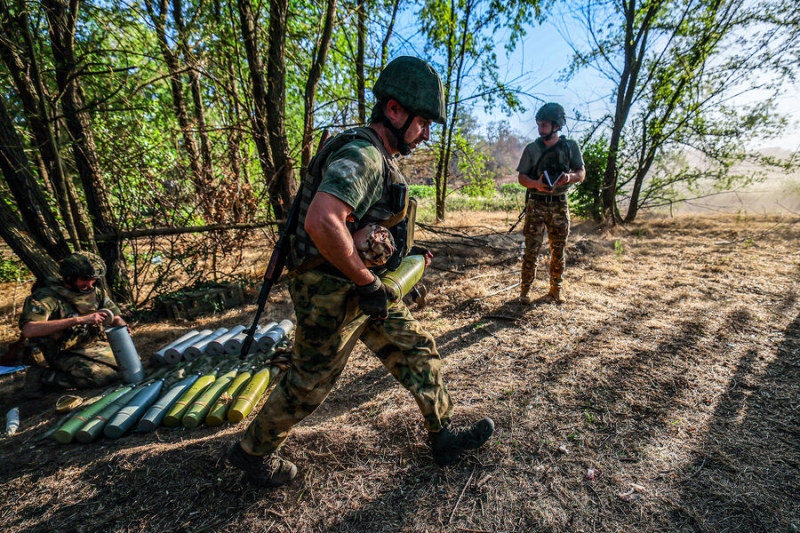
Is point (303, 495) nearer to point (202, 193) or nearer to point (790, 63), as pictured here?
point (202, 193)

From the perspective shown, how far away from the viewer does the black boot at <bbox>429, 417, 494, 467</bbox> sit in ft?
6.64

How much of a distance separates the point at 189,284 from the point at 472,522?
19.5 ft

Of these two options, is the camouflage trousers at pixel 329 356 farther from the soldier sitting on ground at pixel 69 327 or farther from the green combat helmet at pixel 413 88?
the soldier sitting on ground at pixel 69 327

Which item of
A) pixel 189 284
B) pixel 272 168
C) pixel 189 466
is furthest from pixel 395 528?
pixel 189 284

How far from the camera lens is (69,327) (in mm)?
3559

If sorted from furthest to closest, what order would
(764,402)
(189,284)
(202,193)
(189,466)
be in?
(189,284) < (202,193) < (764,402) < (189,466)

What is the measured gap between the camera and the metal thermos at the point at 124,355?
11.2 ft

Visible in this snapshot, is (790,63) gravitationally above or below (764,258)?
above

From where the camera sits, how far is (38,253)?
12.8ft

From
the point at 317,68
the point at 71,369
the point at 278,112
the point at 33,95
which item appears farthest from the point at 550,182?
the point at 33,95

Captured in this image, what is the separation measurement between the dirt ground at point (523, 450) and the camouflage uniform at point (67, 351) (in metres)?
0.18

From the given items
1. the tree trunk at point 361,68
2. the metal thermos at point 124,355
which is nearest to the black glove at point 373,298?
the metal thermos at point 124,355

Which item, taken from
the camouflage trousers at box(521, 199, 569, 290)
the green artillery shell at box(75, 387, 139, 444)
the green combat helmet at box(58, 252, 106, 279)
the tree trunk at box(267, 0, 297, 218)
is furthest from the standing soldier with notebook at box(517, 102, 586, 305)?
the green combat helmet at box(58, 252, 106, 279)

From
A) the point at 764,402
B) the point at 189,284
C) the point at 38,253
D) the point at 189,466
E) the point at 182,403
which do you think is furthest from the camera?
the point at 189,284
